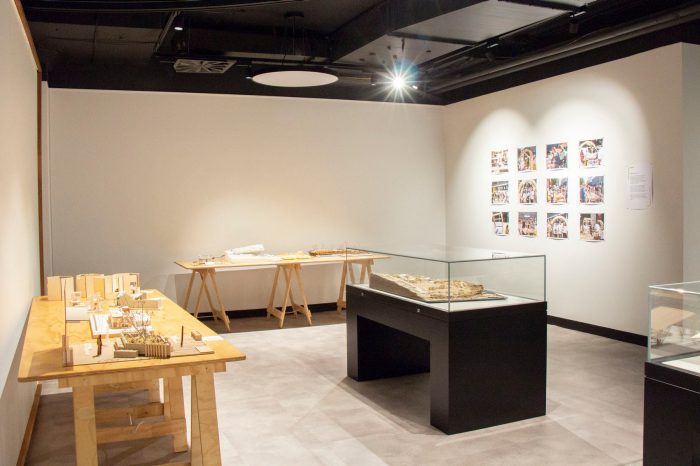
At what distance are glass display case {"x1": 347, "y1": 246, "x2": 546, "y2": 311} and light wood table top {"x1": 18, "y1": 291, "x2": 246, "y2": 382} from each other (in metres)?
1.53

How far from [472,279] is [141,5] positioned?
3421 mm

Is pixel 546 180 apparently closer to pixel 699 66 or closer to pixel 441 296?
pixel 699 66

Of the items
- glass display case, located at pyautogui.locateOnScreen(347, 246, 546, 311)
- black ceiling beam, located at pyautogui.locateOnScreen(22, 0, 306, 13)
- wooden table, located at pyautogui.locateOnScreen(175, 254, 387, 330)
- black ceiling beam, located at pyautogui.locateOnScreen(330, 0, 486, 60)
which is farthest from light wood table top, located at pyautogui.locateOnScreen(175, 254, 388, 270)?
black ceiling beam, located at pyautogui.locateOnScreen(22, 0, 306, 13)

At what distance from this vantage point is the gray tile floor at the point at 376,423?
149 inches

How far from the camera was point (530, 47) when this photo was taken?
731 centimetres

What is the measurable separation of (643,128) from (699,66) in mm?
719

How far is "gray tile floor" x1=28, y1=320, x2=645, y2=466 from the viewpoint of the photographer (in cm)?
378

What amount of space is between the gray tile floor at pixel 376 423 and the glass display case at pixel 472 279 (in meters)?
0.81

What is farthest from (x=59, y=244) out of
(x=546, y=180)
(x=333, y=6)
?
(x=546, y=180)

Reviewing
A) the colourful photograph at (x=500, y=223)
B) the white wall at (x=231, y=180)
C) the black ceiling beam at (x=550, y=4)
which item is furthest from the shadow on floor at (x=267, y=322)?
the black ceiling beam at (x=550, y=4)

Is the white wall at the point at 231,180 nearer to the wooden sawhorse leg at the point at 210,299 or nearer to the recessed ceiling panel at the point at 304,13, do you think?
the wooden sawhorse leg at the point at 210,299

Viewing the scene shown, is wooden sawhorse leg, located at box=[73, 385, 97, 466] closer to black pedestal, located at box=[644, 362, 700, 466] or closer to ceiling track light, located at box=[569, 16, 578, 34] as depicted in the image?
black pedestal, located at box=[644, 362, 700, 466]

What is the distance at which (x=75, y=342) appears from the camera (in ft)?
10.9

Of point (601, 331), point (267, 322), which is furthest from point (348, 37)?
point (601, 331)
